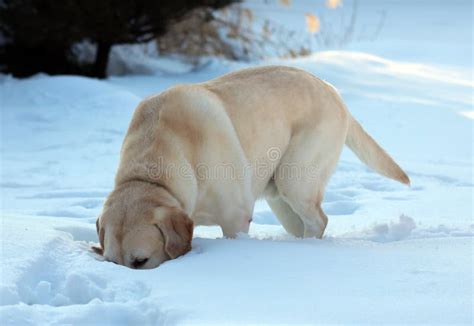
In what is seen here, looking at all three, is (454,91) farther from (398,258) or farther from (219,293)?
(219,293)

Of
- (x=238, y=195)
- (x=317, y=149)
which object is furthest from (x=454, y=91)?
(x=238, y=195)

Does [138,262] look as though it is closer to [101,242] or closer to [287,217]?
[101,242]

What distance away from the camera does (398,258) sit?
124 inches

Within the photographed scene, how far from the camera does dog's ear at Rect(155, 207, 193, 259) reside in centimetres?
324

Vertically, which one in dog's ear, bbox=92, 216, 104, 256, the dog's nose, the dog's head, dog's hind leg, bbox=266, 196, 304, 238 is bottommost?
dog's hind leg, bbox=266, 196, 304, 238

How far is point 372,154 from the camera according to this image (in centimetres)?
432

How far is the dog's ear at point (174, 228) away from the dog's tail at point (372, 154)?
1.47 metres

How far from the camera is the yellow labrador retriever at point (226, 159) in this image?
129 inches

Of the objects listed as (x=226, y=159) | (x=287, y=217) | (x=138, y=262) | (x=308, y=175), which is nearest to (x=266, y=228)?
(x=287, y=217)

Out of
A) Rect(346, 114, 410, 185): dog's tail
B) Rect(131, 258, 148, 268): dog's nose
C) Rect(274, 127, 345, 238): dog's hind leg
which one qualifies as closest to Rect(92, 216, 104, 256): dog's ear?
Rect(131, 258, 148, 268): dog's nose

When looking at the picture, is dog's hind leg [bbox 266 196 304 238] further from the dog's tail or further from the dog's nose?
the dog's nose

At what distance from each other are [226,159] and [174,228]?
540mm

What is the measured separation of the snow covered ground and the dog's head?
11 centimetres

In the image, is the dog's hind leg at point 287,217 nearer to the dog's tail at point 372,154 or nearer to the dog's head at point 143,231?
the dog's tail at point 372,154
